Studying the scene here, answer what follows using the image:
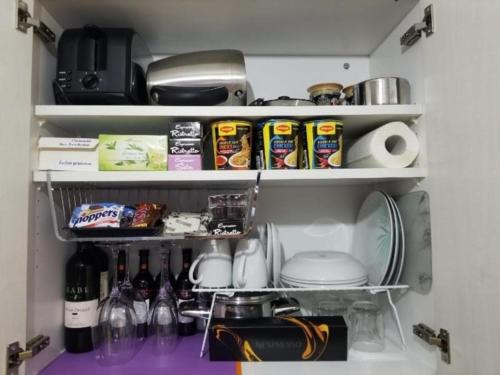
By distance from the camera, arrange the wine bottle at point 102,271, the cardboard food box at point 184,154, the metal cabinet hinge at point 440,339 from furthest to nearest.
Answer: the wine bottle at point 102,271, the cardboard food box at point 184,154, the metal cabinet hinge at point 440,339

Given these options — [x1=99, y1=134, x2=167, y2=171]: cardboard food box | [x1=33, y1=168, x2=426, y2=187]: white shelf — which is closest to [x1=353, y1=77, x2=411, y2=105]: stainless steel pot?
[x1=33, y1=168, x2=426, y2=187]: white shelf

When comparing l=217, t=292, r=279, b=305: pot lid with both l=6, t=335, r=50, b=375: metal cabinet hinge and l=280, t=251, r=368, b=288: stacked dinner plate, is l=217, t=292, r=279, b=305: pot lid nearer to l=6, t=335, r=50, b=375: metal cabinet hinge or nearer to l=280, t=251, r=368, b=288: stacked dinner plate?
l=280, t=251, r=368, b=288: stacked dinner plate

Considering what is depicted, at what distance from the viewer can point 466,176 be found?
0.71m

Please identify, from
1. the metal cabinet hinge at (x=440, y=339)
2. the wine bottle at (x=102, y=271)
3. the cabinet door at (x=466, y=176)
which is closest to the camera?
the cabinet door at (x=466, y=176)

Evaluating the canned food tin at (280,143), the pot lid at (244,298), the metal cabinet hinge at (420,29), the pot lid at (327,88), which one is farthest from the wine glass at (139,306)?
the metal cabinet hinge at (420,29)

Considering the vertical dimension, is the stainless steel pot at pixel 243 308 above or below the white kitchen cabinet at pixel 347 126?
below

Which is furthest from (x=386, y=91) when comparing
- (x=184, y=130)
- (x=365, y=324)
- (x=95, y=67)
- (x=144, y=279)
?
(x=144, y=279)

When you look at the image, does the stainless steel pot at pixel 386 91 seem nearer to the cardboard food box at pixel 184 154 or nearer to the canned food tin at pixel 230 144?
the canned food tin at pixel 230 144

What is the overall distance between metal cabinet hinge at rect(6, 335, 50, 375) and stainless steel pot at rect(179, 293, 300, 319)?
34 centimetres

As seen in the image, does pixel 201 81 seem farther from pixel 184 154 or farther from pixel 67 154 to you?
pixel 67 154

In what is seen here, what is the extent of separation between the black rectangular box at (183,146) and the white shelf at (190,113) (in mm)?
59

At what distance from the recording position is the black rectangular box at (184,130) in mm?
890

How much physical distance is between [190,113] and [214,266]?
1.36 ft

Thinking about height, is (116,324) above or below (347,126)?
below
